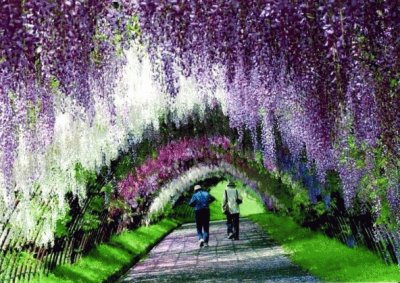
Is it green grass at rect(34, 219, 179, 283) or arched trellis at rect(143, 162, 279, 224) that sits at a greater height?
arched trellis at rect(143, 162, 279, 224)

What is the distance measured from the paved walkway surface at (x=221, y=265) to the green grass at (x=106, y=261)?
299 mm

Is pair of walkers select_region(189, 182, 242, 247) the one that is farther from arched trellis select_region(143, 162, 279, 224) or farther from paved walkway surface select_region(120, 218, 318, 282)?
arched trellis select_region(143, 162, 279, 224)

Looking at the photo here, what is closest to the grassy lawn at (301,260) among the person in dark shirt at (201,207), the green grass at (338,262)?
the green grass at (338,262)

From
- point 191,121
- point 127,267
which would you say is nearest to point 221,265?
point 127,267

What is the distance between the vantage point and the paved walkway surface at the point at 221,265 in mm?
13844

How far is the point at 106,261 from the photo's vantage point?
18.3 m

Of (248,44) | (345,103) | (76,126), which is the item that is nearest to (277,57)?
(248,44)

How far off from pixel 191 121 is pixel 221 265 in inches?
129

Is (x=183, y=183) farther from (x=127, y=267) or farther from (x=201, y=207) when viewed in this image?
(x=127, y=267)

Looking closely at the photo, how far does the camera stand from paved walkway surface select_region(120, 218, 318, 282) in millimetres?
13844

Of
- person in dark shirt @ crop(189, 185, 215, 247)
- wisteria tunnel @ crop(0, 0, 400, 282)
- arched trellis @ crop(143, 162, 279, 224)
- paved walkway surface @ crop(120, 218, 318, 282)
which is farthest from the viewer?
arched trellis @ crop(143, 162, 279, 224)

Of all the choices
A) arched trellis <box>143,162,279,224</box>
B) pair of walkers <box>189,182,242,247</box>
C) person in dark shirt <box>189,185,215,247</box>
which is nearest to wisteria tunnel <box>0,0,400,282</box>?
pair of walkers <box>189,182,242,247</box>

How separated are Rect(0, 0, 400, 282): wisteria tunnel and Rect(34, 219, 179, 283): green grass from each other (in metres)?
0.08

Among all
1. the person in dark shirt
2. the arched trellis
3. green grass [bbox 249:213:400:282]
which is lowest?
green grass [bbox 249:213:400:282]
